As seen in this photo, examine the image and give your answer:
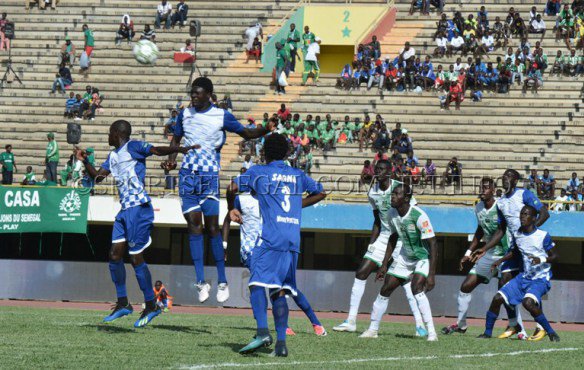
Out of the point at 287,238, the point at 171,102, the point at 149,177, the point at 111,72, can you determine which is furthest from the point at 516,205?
the point at 111,72

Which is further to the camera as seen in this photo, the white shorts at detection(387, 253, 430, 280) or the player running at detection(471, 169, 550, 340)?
the player running at detection(471, 169, 550, 340)

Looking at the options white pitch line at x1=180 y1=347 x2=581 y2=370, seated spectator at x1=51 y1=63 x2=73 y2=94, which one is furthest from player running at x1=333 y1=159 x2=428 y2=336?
seated spectator at x1=51 y1=63 x2=73 y2=94

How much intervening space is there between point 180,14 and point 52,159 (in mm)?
9860

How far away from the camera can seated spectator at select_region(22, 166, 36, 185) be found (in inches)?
1308

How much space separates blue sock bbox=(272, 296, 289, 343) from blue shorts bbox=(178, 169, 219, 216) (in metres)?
3.43

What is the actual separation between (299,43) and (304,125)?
5.92m

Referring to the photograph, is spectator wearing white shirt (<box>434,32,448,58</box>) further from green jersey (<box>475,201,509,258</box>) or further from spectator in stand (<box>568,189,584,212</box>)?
green jersey (<box>475,201,509,258</box>)

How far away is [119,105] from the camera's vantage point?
38.6 metres

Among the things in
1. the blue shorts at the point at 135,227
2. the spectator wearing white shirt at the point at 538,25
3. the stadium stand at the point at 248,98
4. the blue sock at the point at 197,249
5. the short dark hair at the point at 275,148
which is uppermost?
the spectator wearing white shirt at the point at 538,25

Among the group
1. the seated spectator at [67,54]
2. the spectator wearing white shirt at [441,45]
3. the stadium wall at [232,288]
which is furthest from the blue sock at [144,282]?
the seated spectator at [67,54]

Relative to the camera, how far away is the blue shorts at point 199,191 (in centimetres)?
1485

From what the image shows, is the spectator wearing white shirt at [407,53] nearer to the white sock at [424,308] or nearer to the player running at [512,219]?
the player running at [512,219]

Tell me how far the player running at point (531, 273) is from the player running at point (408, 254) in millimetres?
1732

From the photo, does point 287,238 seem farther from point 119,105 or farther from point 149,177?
point 119,105
